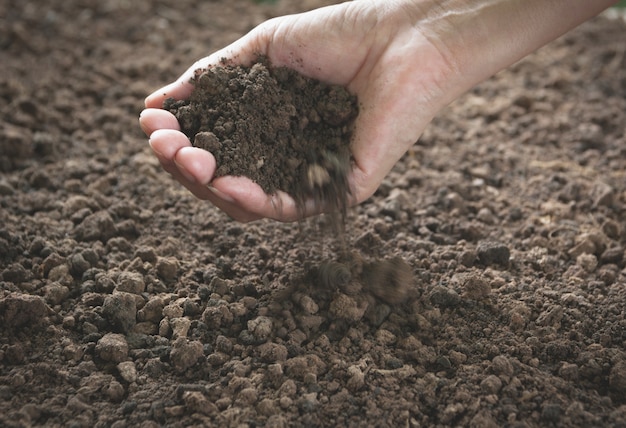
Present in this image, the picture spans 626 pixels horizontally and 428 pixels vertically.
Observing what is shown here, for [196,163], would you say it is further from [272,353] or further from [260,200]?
[272,353]

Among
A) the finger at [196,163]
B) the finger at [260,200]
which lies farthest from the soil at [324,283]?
the finger at [196,163]

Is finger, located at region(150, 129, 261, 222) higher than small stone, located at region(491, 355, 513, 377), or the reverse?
finger, located at region(150, 129, 261, 222)

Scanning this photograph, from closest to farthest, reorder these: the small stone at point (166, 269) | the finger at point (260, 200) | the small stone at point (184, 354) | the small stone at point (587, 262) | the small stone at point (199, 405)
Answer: the small stone at point (199, 405) → the small stone at point (184, 354) → the finger at point (260, 200) → the small stone at point (166, 269) → the small stone at point (587, 262)

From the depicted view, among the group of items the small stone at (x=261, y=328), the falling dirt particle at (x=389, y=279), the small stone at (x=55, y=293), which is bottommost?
the falling dirt particle at (x=389, y=279)

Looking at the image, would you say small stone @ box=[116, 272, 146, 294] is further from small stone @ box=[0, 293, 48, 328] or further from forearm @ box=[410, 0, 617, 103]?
forearm @ box=[410, 0, 617, 103]

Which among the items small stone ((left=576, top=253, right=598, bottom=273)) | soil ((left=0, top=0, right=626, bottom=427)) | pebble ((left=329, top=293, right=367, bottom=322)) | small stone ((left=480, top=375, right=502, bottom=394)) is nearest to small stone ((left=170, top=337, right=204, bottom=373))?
soil ((left=0, top=0, right=626, bottom=427))

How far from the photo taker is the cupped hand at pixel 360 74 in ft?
6.45

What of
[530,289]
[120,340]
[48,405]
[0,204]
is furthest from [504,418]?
[0,204]

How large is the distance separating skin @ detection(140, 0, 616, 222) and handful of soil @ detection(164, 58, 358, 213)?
5cm

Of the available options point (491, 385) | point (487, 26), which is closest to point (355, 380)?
point (491, 385)

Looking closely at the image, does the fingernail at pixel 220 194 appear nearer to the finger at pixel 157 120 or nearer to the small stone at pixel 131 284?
the finger at pixel 157 120

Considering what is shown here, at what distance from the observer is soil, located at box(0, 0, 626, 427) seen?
5.52 ft

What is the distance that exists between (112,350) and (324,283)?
2.12ft

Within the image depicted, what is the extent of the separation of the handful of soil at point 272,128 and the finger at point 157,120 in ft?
0.12
